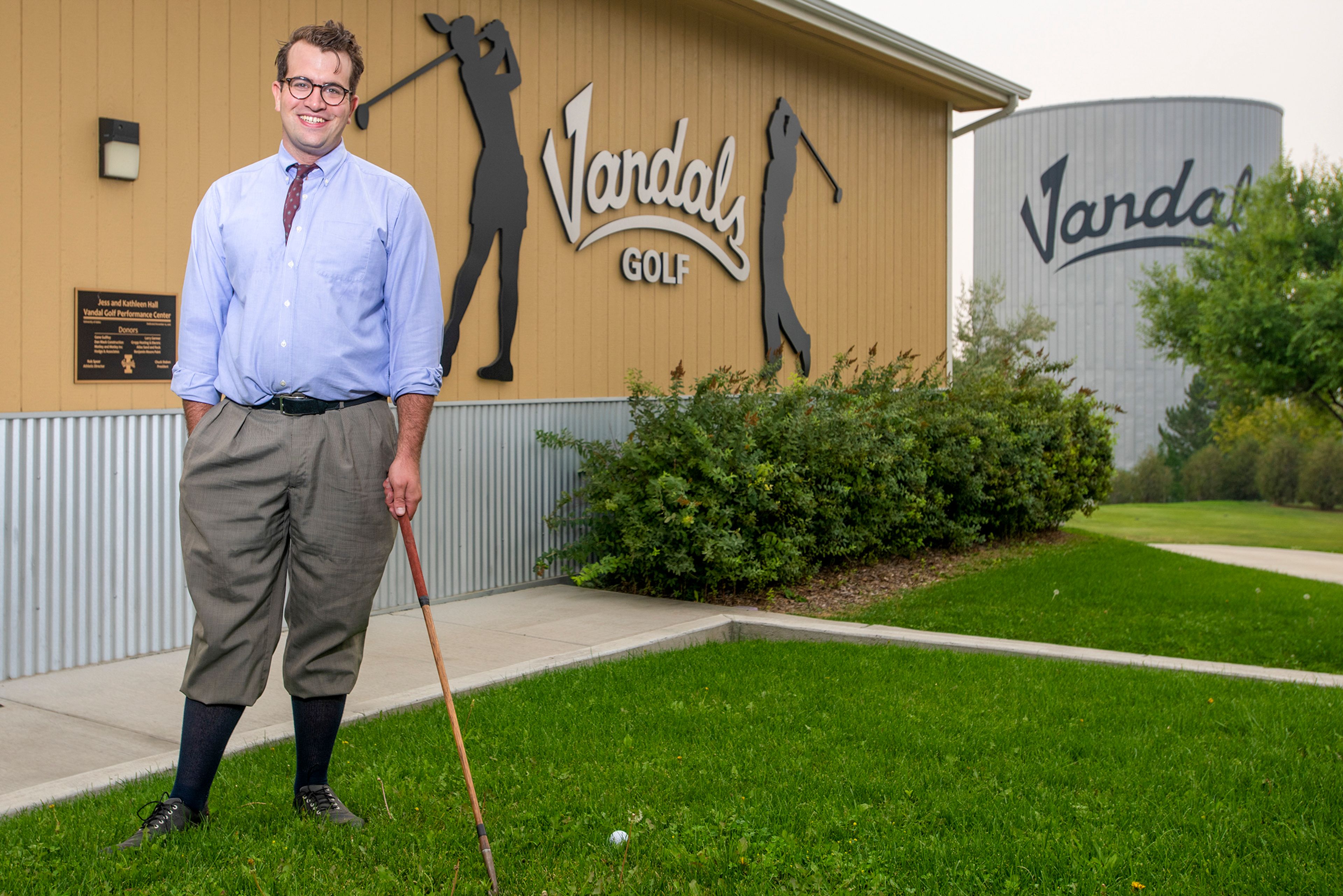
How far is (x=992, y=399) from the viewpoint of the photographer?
11469 mm

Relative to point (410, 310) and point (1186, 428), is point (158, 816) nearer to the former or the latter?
point (410, 310)

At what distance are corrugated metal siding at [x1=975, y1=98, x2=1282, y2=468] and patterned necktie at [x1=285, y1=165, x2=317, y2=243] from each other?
3344cm

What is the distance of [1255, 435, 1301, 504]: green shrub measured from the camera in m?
33.2

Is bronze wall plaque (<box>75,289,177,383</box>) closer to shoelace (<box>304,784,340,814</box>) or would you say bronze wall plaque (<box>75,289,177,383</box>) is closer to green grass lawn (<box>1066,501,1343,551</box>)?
shoelace (<box>304,784,340,814</box>)

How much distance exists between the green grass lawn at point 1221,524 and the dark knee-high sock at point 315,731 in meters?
15.1

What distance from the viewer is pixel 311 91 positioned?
3.29 meters

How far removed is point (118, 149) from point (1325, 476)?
3249 centimetres

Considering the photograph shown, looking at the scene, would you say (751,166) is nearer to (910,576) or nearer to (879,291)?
(879,291)

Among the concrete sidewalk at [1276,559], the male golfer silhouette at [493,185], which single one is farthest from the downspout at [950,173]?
the male golfer silhouette at [493,185]

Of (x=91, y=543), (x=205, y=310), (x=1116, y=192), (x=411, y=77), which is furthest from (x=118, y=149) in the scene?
(x=1116, y=192)

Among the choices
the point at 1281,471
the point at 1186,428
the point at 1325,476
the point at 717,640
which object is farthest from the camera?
the point at 1186,428

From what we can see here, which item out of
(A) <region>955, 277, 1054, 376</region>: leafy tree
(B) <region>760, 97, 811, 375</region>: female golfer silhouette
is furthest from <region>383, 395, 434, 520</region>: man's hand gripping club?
(A) <region>955, 277, 1054, 376</region>: leafy tree

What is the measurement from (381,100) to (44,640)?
12.1 feet

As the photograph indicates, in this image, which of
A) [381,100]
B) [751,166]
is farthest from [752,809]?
[751,166]
